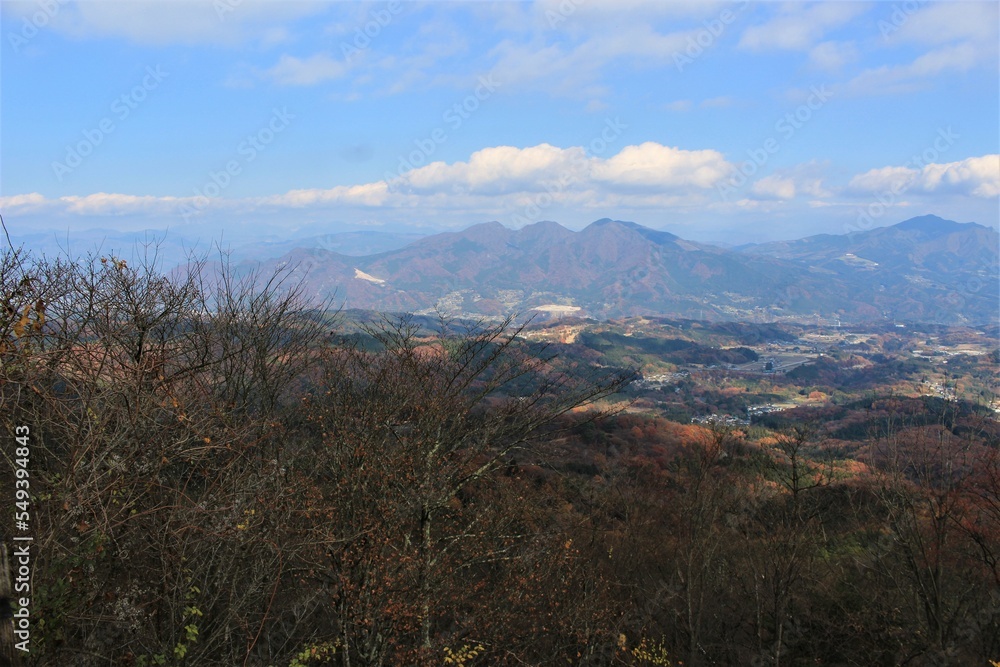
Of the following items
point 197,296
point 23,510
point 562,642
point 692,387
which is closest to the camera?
point 23,510

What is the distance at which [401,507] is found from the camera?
8.68 meters

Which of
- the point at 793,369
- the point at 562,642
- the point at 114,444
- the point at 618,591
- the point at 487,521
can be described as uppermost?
the point at 114,444

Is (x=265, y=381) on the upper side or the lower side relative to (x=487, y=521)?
upper

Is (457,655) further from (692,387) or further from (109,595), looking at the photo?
(692,387)

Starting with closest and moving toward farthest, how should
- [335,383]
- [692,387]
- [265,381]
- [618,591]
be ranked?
1. [335,383]
2. [265,381]
3. [618,591]
4. [692,387]

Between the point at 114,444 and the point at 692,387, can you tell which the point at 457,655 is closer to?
the point at 114,444

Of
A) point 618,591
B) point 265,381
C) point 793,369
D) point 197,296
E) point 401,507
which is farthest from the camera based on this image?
point 793,369

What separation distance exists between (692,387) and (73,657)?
130 meters

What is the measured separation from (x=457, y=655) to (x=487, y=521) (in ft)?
8.33

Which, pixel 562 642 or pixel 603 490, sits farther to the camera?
pixel 603 490

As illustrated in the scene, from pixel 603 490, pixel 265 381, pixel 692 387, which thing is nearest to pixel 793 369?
pixel 692 387

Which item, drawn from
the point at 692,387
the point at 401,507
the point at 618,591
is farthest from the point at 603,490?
the point at 692,387

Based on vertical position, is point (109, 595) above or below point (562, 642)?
above

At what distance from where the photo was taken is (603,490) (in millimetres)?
21359
